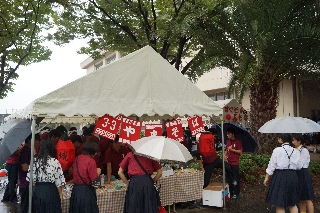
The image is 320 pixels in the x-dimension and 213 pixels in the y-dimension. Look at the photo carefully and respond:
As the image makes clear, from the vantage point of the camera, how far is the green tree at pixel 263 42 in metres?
9.63

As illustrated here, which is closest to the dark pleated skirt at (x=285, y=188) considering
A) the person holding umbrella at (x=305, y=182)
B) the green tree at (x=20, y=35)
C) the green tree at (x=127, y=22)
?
the person holding umbrella at (x=305, y=182)

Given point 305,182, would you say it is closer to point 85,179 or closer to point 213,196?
point 213,196

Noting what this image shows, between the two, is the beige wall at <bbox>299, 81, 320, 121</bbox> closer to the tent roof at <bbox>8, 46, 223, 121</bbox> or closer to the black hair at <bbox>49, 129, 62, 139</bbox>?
the tent roof at <bbox>8, 46, 223, 121</bbox>

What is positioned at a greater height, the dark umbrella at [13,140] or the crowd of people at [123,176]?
the dark umbrella at [13,140]

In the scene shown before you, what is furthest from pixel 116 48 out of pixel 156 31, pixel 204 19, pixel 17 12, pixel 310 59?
pixel 310 59

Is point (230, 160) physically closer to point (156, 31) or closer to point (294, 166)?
point (294, 166)

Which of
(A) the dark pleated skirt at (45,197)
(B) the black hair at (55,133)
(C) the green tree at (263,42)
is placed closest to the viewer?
(A) the dark pleated skirt at (45,197)

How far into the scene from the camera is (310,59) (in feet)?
35.4

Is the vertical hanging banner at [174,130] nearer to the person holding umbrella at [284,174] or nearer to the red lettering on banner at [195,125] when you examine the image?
the red lettering on banner at [195,125]

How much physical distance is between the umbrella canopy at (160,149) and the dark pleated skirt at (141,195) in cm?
49

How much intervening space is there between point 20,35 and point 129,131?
11.9 m

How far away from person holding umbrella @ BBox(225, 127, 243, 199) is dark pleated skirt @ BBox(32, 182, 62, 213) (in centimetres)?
450

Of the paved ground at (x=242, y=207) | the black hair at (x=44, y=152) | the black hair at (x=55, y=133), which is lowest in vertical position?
the paved ground at (x=242, y=207)

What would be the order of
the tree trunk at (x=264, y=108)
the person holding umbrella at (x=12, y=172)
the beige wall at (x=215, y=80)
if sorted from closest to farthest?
the person holding umbrella at (x=12, y=172)
the tree trunk at (x=264, y=108)
the beige wall at (x=215, y=80)
